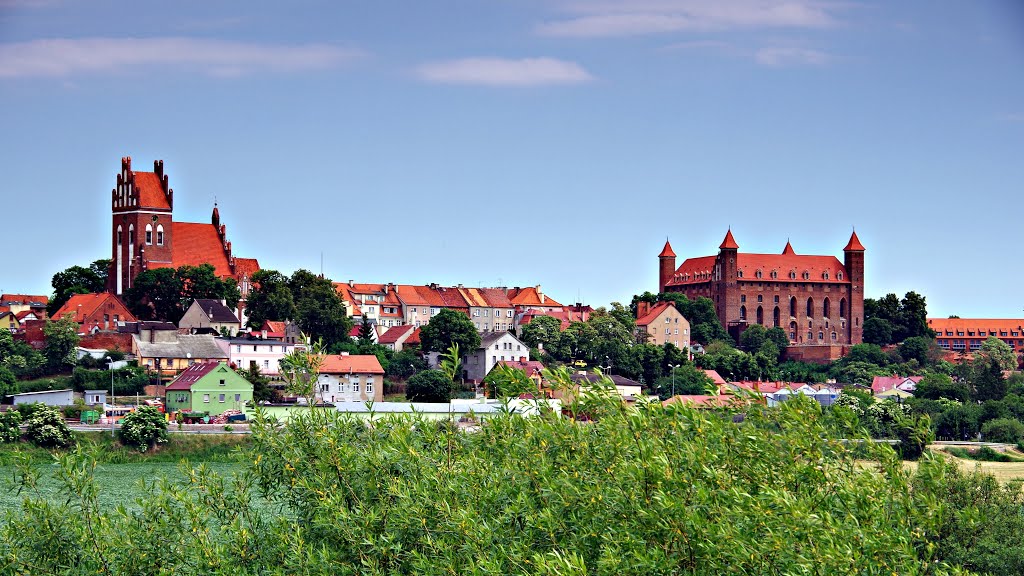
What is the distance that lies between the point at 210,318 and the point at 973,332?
75408mm

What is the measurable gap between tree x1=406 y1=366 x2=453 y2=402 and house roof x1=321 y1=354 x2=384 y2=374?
178 inches

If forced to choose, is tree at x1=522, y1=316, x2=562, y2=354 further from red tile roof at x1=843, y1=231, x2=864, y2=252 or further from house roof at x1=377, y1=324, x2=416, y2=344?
red tile roof at x1=843, y1=231, x2=864, y2=252

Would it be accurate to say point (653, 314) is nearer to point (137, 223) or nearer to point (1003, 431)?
point (137, 223)

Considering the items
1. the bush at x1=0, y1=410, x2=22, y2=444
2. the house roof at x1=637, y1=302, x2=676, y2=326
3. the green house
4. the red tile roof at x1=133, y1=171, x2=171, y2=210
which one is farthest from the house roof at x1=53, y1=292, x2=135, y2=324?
the house roof at x1=637, y1=302, x2=676, y2=326

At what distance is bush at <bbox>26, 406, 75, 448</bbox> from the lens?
51.9 m

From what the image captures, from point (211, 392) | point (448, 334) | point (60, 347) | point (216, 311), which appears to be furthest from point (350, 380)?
point (60, 347)

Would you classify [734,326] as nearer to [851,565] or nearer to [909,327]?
[909,327]

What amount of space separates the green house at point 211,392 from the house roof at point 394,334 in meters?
26.1

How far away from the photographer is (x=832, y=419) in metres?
16.4

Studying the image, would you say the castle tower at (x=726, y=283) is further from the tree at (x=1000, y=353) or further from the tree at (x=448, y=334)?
the tree at (x=448, y=334)

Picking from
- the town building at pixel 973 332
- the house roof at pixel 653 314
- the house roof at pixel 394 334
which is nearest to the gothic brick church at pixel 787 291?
the town building at pixel 973 332

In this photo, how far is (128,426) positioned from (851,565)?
43440mm

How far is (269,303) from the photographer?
8762 centimetres

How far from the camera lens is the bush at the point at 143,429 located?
52781 mm
